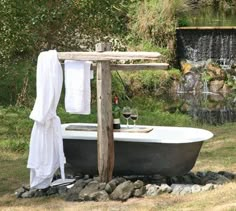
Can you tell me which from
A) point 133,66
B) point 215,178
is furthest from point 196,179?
point 133,66

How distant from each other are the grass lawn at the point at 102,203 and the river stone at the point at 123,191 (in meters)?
0.07

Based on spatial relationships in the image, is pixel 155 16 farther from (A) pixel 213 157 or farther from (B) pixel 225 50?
(A) pixel 213 157

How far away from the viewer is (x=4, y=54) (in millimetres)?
10719

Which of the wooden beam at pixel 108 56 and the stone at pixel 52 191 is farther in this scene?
the stone at pixel 52 191

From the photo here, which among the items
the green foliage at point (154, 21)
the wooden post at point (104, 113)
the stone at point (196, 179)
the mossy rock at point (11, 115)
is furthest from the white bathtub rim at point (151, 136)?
the green foliage at point (154, 21)

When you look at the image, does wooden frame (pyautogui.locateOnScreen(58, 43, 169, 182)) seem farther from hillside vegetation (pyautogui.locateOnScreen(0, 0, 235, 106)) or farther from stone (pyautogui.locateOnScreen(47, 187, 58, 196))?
hillside vegetation (pyautogui.locateOnScreen(0, 0, 235, 106))

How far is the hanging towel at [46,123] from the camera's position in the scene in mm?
6062

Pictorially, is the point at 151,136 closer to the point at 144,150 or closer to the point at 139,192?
the point at 144,150

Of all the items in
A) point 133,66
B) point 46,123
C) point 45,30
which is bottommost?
point 46,123

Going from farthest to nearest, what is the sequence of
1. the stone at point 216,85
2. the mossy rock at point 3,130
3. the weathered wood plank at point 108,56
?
the stone at point 216,85 → the mossy rock at point 3,130 → the weathered wood plank at point 108,56

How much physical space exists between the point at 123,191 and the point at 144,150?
507mm

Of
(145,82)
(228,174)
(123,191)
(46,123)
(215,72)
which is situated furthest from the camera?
(215,72)

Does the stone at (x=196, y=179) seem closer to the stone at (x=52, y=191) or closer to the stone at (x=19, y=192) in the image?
the stone at (x=52, y=191)

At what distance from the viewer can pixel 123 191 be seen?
585 centimetres
